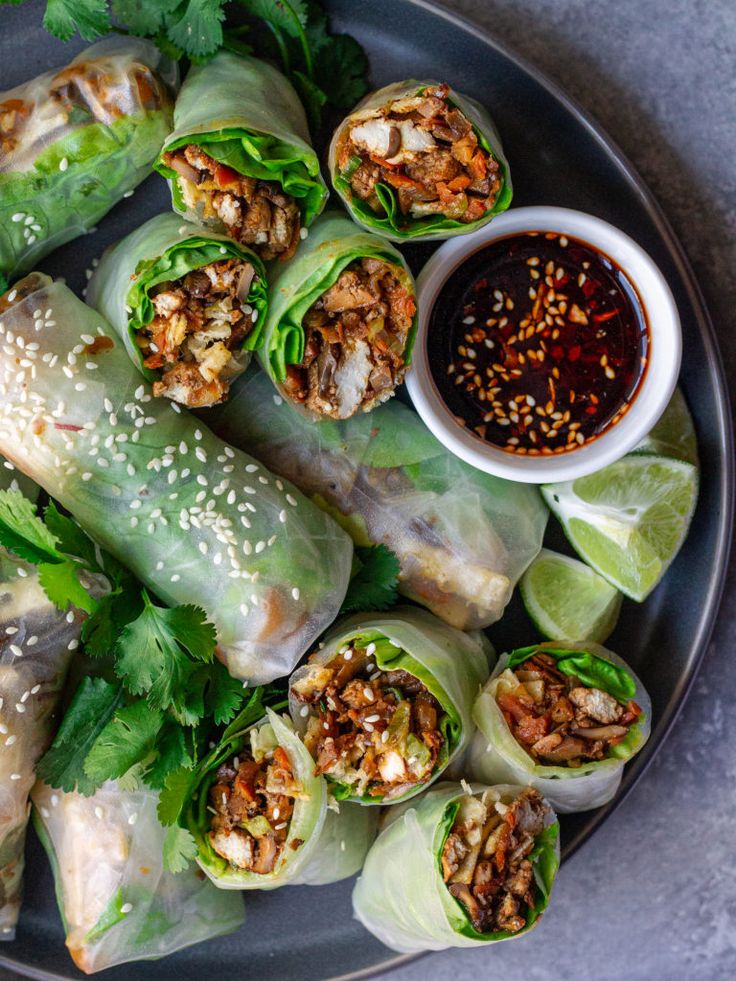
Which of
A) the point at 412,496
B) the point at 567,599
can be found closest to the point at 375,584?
the point at 412,496

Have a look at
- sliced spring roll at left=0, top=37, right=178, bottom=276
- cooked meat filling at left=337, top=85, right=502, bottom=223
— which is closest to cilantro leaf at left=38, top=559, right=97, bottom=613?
sliced spring roll at left=0, top=37, right=178, bottom=276

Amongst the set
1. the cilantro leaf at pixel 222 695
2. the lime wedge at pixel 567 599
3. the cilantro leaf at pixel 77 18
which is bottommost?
the cilantro leaf at pixel 222 695

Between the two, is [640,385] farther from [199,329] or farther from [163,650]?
[163,650]

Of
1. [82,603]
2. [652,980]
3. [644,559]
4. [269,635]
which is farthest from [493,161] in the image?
[652,980]

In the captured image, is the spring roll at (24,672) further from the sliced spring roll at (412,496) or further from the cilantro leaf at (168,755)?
the sliced spring roll at (412,496)

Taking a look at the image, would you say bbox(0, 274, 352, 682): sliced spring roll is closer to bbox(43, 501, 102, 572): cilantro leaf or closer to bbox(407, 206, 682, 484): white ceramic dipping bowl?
bbox(43, 501, 102, 572): cilantro leaf

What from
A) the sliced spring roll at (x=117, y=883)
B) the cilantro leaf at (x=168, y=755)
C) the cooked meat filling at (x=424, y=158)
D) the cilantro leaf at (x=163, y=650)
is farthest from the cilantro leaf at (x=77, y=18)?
the sliced spring roll at (x=117, y=883)

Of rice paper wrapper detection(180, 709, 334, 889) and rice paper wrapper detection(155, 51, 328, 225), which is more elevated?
rice paper wrapper detection(155, 51, 328, 225)
